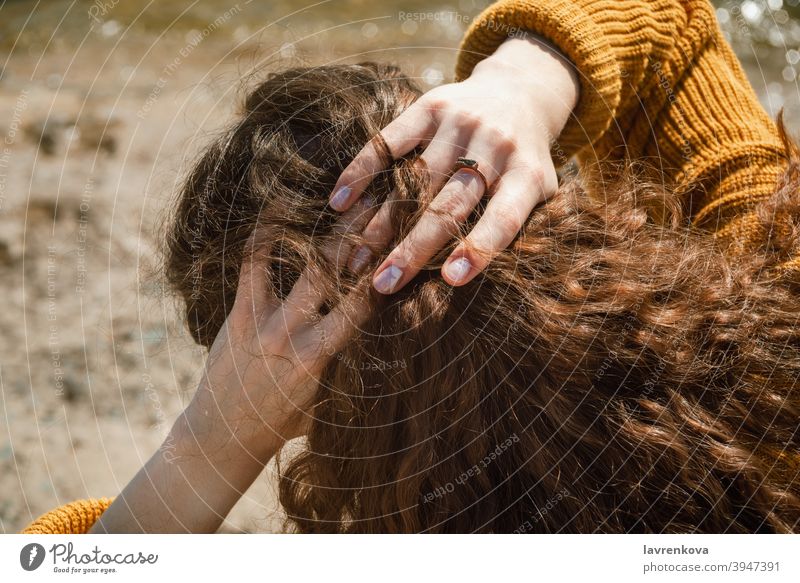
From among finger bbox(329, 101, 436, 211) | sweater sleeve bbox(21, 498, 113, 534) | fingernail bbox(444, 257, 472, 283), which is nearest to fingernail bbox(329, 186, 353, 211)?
finger bbox(329, 101, 436, 211)

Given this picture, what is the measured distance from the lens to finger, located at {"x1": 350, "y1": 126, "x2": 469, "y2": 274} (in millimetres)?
581

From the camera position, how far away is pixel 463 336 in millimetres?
566

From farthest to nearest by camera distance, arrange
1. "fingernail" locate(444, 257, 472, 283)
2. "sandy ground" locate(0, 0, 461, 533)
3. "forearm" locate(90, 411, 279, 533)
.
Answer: "sandy ground" locate(0, 0, 461, 533)
"forearm" locate(90, 411, 279, 533)
"fingernail" locate(444, 257, 472, 283)

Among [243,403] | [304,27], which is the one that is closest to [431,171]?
[243,403]

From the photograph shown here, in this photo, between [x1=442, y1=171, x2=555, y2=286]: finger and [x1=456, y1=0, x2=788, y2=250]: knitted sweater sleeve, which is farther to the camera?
[x1=456, y1=0, x2=788, y2=250]: knitted sweater sleeve

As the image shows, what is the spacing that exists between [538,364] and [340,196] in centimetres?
22

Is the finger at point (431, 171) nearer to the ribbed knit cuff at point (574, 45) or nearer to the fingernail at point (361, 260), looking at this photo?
the fingernail at point (361, 260)

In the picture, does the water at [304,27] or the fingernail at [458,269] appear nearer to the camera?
the fingernail at [458,269]

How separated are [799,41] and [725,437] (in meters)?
2.84

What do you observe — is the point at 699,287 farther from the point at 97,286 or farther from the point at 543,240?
the point at 97,286

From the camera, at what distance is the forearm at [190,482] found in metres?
0.66

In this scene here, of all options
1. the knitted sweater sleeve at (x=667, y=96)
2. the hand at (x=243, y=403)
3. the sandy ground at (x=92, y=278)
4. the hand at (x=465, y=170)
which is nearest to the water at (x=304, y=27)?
the sandy ground at (x=92, y=278)

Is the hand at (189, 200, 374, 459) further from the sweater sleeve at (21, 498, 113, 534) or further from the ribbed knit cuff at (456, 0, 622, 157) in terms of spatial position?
the ribbed knit cuff at (456, 0, 622, 157)

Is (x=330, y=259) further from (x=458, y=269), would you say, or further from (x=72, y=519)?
(x=72, y=519)
